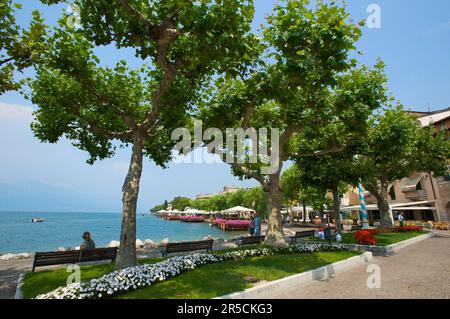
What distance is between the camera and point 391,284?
8117mm

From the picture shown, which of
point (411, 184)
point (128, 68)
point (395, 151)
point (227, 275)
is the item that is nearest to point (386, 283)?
point (227, 275)

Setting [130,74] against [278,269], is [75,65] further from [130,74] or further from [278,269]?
[278,269]

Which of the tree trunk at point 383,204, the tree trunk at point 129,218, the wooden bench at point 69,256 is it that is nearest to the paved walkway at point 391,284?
the tree trunk at point 129,218

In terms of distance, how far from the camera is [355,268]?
420 inches

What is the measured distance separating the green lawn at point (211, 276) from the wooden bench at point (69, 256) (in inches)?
15.1

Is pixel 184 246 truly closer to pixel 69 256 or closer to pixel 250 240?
pixel 250 240

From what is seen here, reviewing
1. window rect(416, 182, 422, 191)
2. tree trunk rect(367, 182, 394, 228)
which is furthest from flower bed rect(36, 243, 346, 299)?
window rect(416, 182, 422, 191)

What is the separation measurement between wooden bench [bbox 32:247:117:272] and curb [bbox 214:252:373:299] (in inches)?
288

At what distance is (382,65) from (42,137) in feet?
63.1

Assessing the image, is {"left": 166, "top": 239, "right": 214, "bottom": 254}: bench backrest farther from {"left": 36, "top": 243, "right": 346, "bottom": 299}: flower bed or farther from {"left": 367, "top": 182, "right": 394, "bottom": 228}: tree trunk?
{"left": 367, "top": 182, "right": 394, "bottom": 228}: tree trunk

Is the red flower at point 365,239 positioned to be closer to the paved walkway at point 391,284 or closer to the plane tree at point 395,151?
the paved walkway at point 391,284

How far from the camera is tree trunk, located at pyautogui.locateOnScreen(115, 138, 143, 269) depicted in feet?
29.6
